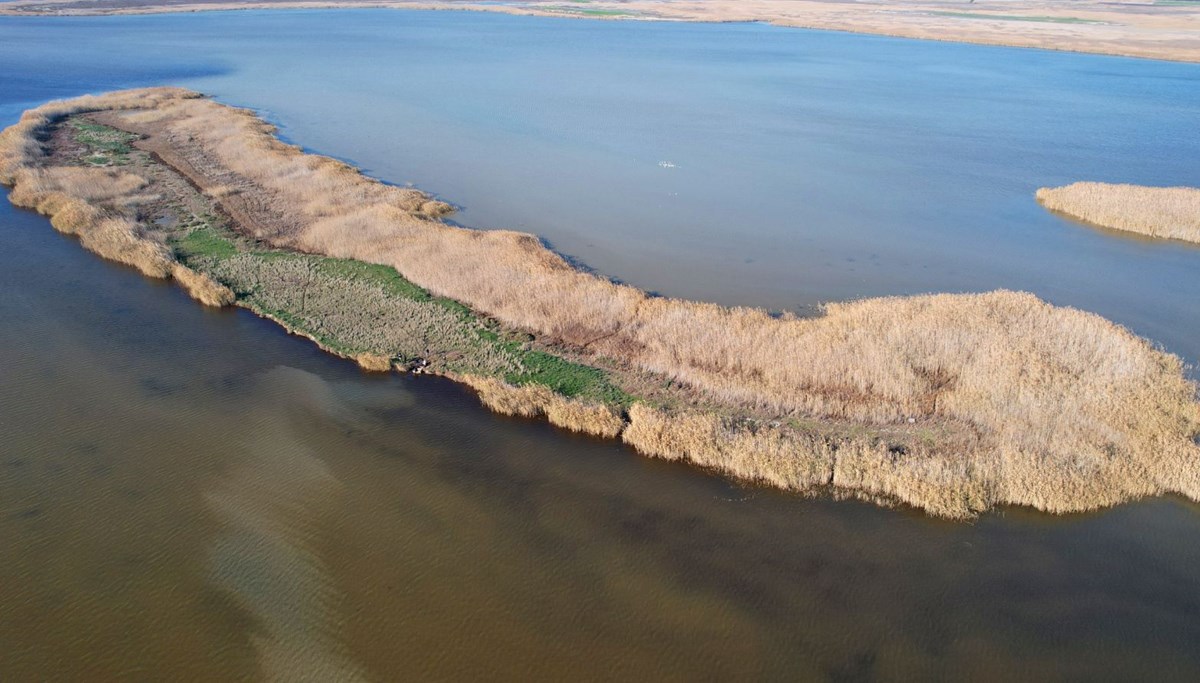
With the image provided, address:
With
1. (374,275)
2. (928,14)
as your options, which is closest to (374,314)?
(374,275)

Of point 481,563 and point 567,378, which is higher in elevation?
point 567,378

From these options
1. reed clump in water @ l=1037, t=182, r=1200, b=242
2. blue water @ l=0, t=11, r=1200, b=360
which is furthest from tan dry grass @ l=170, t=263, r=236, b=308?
reed clump in water @ l=1037, t=182, r=1200, b=242

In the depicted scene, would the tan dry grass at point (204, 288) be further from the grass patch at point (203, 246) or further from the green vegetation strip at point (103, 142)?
the green vegetation strip at point (103, 142)

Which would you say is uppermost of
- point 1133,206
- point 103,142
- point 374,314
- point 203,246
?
point 103,142

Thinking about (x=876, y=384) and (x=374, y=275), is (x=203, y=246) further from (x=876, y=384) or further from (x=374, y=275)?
(x=876, y=384)

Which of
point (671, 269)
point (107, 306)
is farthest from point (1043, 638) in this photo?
point (107, 306)

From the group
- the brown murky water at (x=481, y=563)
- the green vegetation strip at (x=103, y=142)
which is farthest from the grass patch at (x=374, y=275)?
the green vegetation strip at (x=103, y=142)
